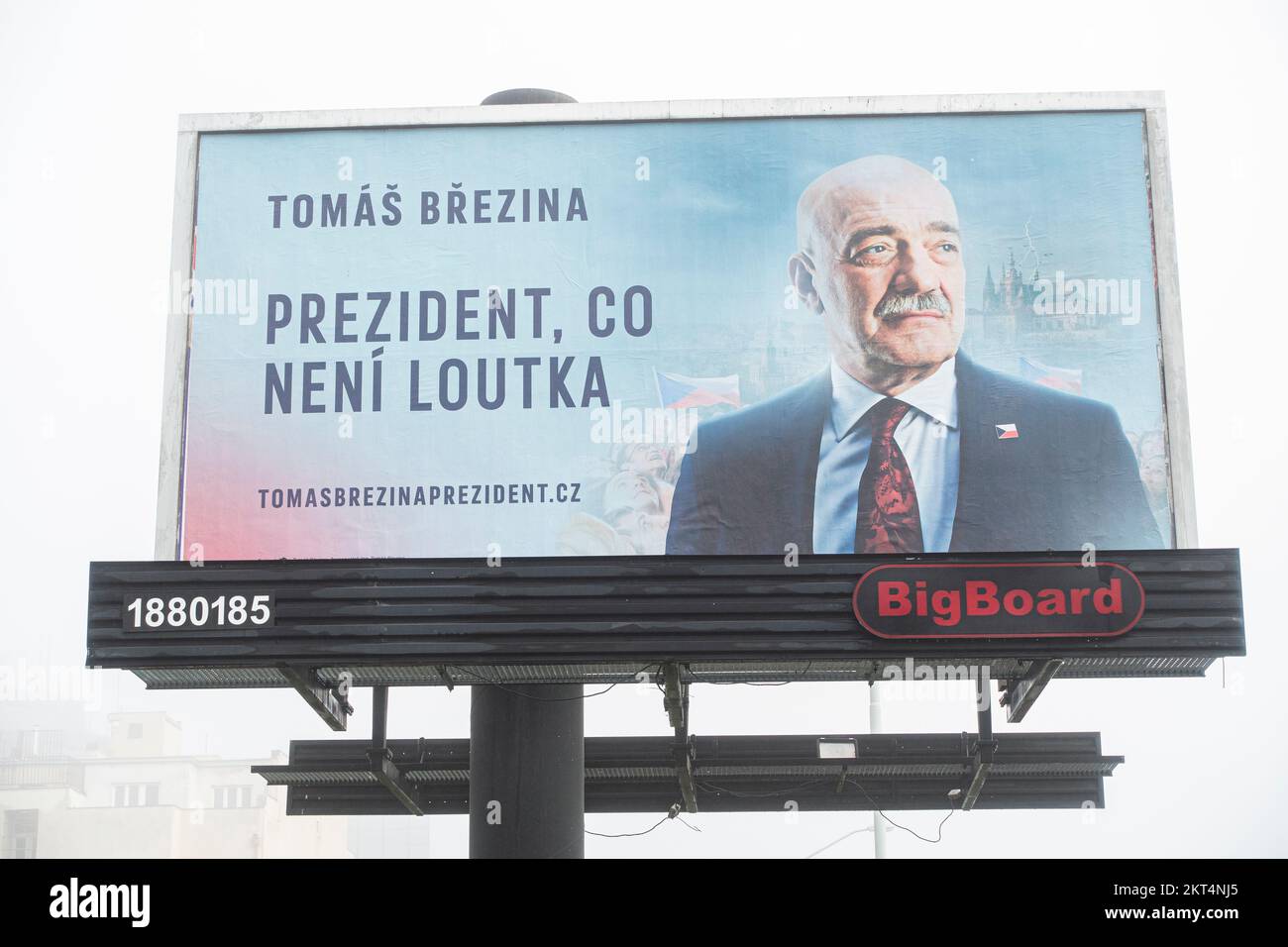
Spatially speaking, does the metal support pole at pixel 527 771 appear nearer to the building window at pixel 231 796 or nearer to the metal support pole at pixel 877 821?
the metal support pole at pixel 877 821

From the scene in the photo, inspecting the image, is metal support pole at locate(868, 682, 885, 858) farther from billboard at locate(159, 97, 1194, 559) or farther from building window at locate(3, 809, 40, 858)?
building window at locate(3, 809, 40, 858)

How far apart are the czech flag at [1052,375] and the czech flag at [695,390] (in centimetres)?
231

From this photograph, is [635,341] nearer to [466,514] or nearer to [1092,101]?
[466,514]

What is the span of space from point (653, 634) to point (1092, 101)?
6175 millimetres

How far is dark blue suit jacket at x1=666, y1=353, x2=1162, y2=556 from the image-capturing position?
13.3 metres

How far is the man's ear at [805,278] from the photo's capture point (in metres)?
14.0

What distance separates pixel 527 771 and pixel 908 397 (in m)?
4.22

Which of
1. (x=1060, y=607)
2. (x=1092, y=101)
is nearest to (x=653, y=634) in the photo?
(x=1060, y=607)

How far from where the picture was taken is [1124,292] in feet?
45.5

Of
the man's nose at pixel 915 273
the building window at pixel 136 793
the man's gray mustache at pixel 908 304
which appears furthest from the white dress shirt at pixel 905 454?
the building window at pixel 136 793

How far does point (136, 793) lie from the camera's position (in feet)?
288

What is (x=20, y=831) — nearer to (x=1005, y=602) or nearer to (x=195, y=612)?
(x=195, y=612)

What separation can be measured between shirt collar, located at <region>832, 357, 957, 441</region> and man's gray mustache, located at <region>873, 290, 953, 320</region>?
0.51 m

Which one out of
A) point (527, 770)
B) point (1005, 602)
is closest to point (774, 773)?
point (527, 770)
